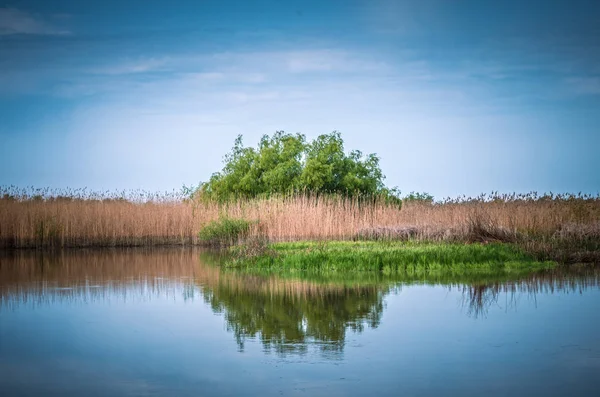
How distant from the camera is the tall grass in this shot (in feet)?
86.8

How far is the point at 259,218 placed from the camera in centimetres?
3002

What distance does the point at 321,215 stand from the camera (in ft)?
92.6

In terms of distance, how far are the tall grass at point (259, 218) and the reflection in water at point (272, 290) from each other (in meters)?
6.91

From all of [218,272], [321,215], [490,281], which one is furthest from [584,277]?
[321,215]

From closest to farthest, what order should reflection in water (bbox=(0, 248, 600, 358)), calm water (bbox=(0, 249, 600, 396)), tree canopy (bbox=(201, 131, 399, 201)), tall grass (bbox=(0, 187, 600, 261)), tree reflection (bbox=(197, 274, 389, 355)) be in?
calm water (bbox=(0, 249, 600, 396)) → tree reflection (bbox=(197, 274, 389, 355)) → reflection in water (bbox=(0, 248, 600, 358)) → tall grass (bbox=(0, 187, 600, 261)) → tree canopy (bbox=(201, 131, 399, 201))

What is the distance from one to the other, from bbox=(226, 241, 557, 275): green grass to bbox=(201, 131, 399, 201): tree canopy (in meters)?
14.9

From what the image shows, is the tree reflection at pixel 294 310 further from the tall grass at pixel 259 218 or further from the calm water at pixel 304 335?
the tall grass at pixel 259 218

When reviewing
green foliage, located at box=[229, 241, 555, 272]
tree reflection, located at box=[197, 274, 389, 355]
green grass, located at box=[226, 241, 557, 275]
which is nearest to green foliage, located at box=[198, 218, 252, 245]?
green grass, located at box=[226, 241, 557, 275]

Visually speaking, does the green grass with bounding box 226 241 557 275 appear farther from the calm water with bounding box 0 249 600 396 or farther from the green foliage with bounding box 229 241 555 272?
the calm water with bounding box 0 249 600 396

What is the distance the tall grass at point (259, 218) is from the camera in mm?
26453

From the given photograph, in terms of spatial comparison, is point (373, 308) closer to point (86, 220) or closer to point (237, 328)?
point (237, 328)

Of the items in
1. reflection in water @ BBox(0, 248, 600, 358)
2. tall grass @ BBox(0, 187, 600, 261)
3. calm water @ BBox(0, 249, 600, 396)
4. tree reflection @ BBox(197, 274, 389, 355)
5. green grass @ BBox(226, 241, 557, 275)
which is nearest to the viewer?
calm water @ BBox(0, 249, 600, 396)

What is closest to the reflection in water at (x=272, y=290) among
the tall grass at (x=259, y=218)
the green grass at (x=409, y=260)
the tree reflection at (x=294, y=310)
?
the tree reflection at (x=294, y=310)

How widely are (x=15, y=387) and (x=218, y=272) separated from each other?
11698mm
